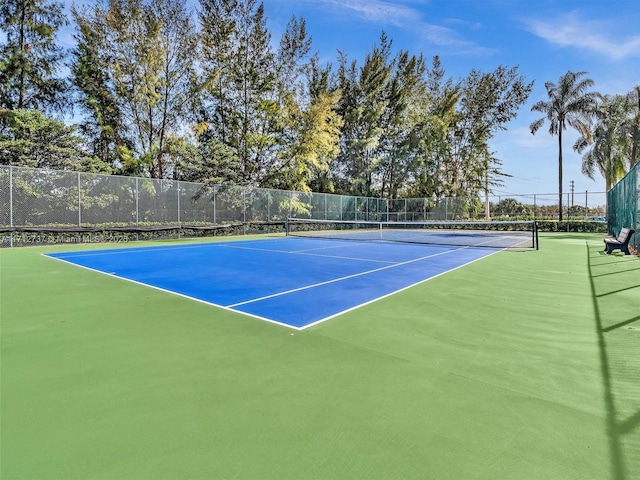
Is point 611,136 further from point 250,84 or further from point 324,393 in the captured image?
point 324,393

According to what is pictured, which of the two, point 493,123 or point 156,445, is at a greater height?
point 493,123

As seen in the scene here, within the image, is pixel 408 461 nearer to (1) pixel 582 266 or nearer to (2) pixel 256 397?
(2) pixel 256 397

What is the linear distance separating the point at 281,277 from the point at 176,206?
1122cm

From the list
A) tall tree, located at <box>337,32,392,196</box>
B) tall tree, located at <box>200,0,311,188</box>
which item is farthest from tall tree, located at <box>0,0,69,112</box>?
tall tree, located at <box>337,32,392,196</box>

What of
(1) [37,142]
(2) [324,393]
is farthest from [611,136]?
(1) [37,142]

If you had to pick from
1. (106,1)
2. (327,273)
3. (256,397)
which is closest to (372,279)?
(327,273)

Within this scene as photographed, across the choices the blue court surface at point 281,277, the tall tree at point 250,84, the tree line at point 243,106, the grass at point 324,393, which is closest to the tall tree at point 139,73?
the tree line at point 243,106

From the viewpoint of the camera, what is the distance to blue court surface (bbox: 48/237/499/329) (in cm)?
409

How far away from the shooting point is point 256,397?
2051 millimetres

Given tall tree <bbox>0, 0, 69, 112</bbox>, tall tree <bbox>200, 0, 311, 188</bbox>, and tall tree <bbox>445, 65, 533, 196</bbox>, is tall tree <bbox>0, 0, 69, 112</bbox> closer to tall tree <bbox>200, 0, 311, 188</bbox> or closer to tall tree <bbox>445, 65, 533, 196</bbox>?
tall tree <bbox>200, 0, 311, 188</bbox>

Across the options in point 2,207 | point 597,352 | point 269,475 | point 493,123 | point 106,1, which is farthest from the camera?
point 493,123

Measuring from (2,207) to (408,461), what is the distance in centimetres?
1381

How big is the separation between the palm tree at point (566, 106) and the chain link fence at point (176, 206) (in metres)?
4.50

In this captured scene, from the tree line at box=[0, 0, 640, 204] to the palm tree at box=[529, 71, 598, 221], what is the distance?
15cm
